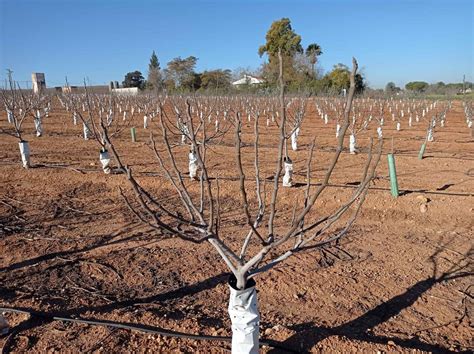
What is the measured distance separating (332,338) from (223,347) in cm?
78

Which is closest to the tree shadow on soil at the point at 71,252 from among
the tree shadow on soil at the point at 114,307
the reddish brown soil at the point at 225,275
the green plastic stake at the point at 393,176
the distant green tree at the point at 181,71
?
the reddish brown soil at the point at 225,275

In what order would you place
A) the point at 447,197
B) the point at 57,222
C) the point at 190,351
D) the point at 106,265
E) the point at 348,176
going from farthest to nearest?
the point at 348,176, the point at 447,197, the point at 57,222, the point at 106,265, the point at 190,351

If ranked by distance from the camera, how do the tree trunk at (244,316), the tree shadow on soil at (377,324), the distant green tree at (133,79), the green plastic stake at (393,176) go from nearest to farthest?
the tree trunk at (244,316) < the tree shadow on soil at (377,324) < the green plastic stake at (393,176) < the distant green tree at (133,79)

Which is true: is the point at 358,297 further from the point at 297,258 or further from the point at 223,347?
the point at 223,347

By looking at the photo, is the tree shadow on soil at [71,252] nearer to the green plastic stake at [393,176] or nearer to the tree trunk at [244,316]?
the tree trunk at [244,316]

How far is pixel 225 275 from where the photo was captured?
13.3ft

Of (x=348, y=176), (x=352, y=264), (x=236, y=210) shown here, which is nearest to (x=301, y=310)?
(x=352, y=264)

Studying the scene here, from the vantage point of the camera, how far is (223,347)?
2.48 meters

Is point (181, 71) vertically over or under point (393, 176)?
over

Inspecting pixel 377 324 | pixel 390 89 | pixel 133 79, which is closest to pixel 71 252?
pixel 377 324

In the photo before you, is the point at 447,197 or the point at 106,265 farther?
the point at 447,197

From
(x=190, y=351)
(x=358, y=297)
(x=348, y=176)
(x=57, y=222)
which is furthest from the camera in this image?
(x=348, y=176)

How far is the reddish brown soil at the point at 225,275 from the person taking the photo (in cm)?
274

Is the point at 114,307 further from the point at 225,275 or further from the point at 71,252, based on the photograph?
the point at 71,252
